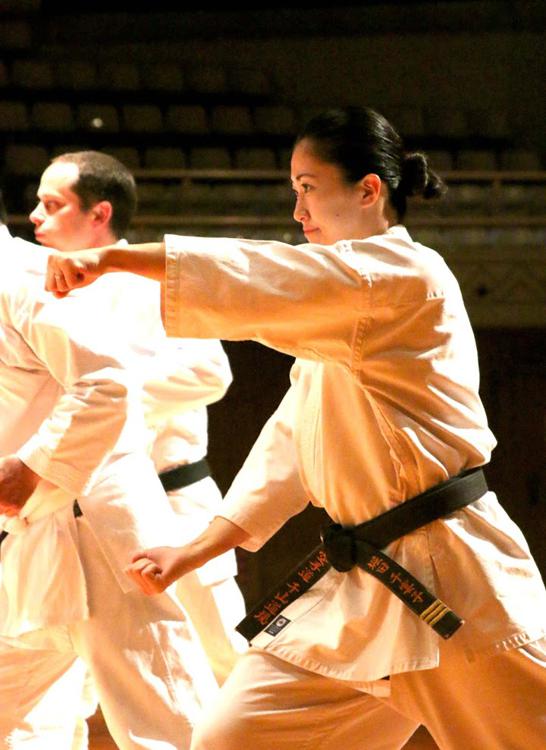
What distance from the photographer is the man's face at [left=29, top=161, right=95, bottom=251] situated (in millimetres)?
3152

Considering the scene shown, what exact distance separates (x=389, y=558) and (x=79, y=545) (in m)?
1.00

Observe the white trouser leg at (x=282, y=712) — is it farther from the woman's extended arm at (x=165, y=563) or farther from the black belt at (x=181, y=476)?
the black belt at (x=181, y=476)

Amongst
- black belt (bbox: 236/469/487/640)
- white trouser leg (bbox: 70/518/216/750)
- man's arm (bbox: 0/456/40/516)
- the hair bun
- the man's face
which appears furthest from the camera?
the man's face

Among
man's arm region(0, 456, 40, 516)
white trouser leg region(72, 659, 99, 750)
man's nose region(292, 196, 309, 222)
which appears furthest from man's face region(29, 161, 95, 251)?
man's nose region(292, 196, 309, 222)

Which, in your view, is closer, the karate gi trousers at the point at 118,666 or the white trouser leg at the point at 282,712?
the white trouser leg at the point at 282,712

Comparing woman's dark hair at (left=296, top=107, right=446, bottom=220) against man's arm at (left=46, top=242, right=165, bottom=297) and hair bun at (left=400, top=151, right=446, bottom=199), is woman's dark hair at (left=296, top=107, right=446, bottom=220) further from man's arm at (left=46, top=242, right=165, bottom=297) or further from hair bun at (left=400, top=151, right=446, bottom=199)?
man's arm at (left=46, top=242, right=165, bottom=297)

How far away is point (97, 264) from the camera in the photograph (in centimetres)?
161

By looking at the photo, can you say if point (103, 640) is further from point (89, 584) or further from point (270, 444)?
point (270, 444)

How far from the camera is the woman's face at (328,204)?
6.79ft

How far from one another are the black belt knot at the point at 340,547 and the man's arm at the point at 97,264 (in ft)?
1.77

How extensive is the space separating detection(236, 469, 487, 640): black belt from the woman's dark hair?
53 cm

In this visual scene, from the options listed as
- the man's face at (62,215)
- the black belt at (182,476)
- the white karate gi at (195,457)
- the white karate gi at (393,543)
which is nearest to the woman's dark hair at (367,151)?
the white karate gi at (393,543)

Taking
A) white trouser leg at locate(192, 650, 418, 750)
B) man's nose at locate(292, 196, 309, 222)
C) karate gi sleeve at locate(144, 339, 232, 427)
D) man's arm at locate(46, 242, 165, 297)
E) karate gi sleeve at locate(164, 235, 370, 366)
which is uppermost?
man's arm at locate(46, 242, 165, 297)

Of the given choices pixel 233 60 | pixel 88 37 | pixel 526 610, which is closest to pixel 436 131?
pixel 233 60
